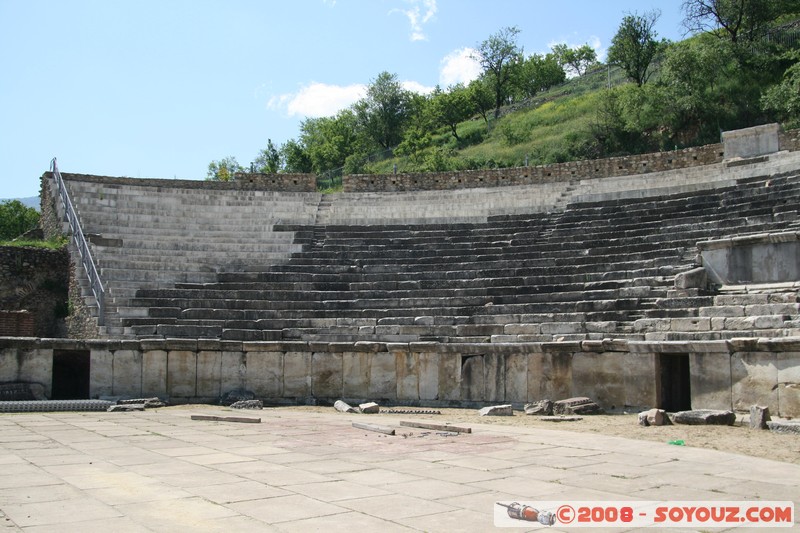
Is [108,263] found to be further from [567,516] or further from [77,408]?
[567,516]

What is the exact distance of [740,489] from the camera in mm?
5121

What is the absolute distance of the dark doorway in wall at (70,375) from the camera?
12805 mm

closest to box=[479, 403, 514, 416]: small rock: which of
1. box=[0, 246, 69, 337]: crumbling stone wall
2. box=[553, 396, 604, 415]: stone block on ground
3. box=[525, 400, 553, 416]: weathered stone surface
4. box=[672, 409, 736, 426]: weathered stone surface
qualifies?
box=[525, 400, 553, 416]: weathered stone surface

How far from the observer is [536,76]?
59969mm

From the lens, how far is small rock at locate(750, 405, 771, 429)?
827 cm

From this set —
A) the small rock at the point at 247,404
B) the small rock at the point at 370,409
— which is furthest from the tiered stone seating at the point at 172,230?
the small rock at the point at 370,409

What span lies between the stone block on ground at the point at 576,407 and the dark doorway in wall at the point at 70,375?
832 centimetres

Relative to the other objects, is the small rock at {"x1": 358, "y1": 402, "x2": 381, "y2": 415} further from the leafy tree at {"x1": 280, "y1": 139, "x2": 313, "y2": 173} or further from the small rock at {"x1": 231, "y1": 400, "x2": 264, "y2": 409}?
the leafy tree at {"x1": 280, "y1": 139, "x2": 313, "y2": 173}

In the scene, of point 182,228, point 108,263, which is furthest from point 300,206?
point 108,263

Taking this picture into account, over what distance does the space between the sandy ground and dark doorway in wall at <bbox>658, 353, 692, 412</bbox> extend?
75cm

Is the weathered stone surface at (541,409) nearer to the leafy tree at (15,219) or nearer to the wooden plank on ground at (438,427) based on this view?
the wooden plank on ground at (438,427)

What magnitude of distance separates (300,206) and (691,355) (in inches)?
485

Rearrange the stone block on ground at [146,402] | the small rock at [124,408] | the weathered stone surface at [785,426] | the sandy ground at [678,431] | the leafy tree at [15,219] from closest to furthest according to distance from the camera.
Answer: the sandy ground at [678,431] → the weathered stone surface at [785,426] → the small rock at [124,408] → the stone block on ground at [146,402] → the leafy tree at [15,219]

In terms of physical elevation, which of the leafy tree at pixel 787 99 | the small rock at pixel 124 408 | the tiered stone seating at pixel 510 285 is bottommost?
the small rock at pixel 124 408
